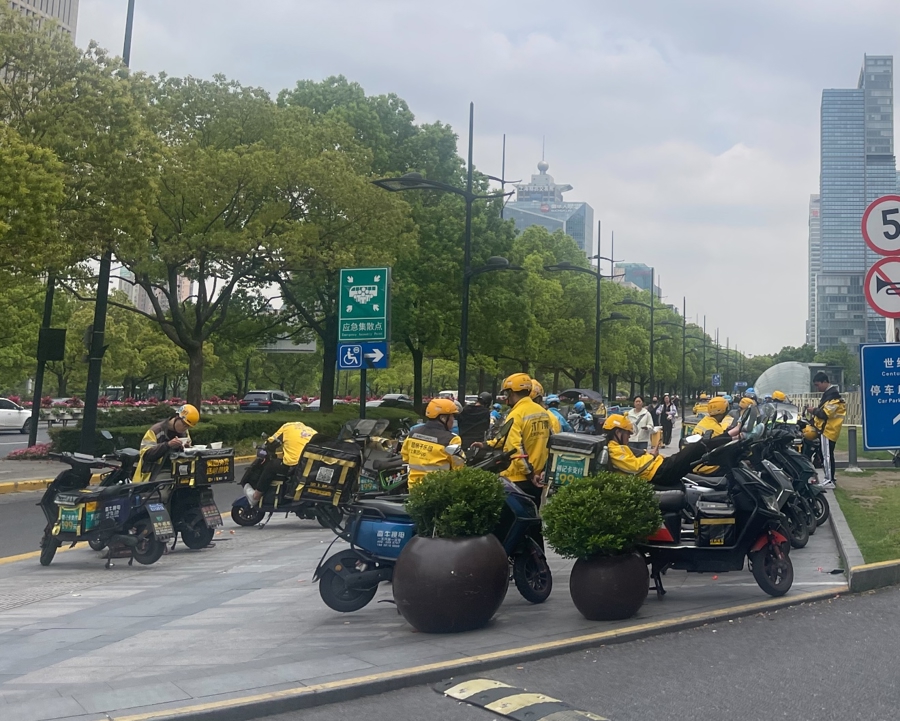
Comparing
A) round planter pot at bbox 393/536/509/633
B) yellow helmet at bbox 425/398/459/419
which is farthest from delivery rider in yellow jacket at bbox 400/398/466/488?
round planter pot at bbox 393/536/509/633

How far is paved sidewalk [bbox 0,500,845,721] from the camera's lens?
567 cm

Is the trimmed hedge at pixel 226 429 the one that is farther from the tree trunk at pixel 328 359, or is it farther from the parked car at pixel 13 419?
the parked car at pixel 13 419

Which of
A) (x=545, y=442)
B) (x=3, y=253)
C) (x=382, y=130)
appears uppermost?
(x=382, y=130)

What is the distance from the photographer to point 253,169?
82.5ft

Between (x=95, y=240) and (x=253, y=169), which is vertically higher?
(x=253, y=169)

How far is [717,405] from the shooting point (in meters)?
11.7

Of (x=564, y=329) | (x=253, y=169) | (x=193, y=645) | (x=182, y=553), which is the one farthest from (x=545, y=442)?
(x=564, y=329)

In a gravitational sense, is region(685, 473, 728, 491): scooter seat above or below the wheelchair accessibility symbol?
below

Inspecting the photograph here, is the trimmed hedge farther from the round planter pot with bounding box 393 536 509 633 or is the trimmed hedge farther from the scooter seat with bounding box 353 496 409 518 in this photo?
the round planter pot with bounding box 393 536 509 633

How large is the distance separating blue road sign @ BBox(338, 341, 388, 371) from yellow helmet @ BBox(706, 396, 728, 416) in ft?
24.5

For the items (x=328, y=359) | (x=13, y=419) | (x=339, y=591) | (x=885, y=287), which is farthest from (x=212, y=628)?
(x=13, y=419)

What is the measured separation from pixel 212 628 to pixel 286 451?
5.06m

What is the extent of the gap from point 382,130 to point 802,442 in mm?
26488

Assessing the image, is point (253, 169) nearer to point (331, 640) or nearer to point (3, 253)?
point (3, 253)
